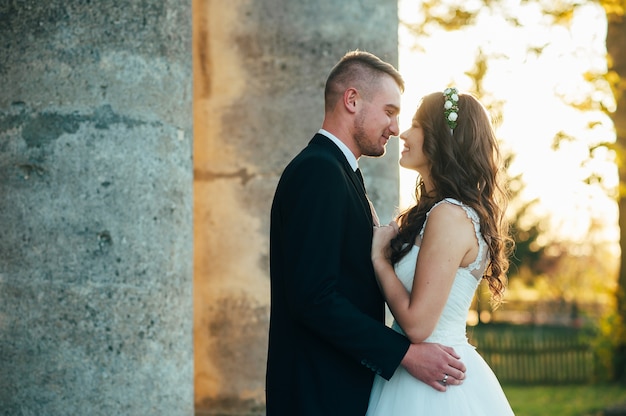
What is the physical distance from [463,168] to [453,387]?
3.05ft

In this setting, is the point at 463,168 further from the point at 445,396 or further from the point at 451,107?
the point at 445,396

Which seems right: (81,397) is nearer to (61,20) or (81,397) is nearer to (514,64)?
(61,20)

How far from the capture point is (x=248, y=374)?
5512 millimetres

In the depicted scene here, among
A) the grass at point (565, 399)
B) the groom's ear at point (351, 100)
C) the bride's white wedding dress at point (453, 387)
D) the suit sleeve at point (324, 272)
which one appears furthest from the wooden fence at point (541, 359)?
the suit sleeve at point (324, 272)

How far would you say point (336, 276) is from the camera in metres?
3.15

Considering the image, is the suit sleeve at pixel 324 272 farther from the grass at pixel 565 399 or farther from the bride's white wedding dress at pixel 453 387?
the grass at pixel 565 399

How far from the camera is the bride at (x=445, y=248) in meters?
3.30

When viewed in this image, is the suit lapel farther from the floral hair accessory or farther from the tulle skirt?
the tulle skirt

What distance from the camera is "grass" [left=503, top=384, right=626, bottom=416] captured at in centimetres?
1219

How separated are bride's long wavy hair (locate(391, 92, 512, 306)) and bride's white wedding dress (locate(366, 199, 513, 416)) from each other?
5 centimetres

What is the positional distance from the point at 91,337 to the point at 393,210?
2425mm

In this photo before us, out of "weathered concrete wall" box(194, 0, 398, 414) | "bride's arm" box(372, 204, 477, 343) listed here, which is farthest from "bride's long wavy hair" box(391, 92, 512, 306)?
"weathered concrete wall" box(194, 0, 398, 414)

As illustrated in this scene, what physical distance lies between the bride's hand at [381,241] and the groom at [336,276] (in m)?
0.03

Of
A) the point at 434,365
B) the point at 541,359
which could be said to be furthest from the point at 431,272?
the point at 541,359
